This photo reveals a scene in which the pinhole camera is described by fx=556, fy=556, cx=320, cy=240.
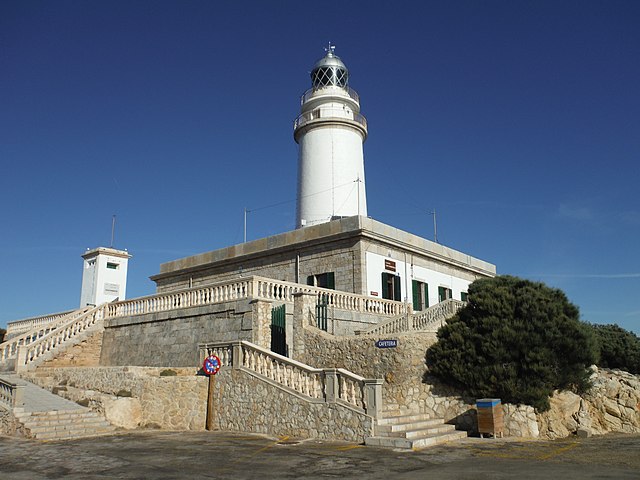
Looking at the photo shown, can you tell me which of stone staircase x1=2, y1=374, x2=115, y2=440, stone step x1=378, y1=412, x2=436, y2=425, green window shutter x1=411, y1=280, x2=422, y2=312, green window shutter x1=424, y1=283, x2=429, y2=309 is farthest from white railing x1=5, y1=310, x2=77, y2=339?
stone step x1=378, y1=412, x2=436, y2=425

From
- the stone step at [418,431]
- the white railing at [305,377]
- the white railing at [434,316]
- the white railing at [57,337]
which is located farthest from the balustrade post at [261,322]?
the white railing at [57,337]

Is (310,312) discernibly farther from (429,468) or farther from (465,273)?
(465,273)

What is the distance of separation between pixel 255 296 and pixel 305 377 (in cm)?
469

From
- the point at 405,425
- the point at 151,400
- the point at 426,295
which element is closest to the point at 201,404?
the point at 151,400

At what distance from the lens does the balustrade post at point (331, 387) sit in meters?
12.0

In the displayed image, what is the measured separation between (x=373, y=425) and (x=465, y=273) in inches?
736

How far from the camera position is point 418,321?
18.7 metres

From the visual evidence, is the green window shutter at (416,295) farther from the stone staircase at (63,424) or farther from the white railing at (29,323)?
the white railing at (29,323)

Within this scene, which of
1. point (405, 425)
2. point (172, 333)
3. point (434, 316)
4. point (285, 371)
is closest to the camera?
point (405, 425)

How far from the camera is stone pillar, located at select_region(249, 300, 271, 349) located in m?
16.4

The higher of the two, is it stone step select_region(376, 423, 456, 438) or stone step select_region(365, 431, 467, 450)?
stone step select_region(376, 423, 456, 438)

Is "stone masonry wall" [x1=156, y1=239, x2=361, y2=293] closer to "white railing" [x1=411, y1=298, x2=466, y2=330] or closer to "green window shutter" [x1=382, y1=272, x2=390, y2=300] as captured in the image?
"green window shutter" [x1=382, y1=272, x2=390, y2=300]

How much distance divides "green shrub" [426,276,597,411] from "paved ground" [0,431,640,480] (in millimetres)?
1525

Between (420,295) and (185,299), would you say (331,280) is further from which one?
(185,299)
